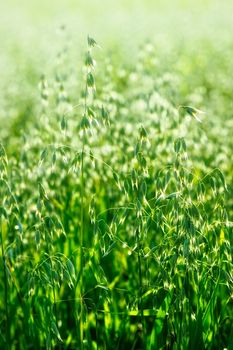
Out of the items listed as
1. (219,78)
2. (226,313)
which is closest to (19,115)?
(219,78)

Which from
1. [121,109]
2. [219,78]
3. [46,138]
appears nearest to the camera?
[46,138]

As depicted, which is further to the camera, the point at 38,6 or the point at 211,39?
the point at 38,6

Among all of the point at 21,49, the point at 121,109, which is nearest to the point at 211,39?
the point at 21,49

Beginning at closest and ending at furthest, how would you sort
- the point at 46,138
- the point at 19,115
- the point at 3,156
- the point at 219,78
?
1. the point at 3,156
2. the point at 46,138
3. the point at 19,115
4. the point at 219,78

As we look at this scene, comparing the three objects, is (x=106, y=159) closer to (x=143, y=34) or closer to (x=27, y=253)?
(x=27, y=253)

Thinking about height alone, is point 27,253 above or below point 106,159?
below

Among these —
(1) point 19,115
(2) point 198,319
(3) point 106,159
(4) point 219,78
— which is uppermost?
(4) point 219,78
